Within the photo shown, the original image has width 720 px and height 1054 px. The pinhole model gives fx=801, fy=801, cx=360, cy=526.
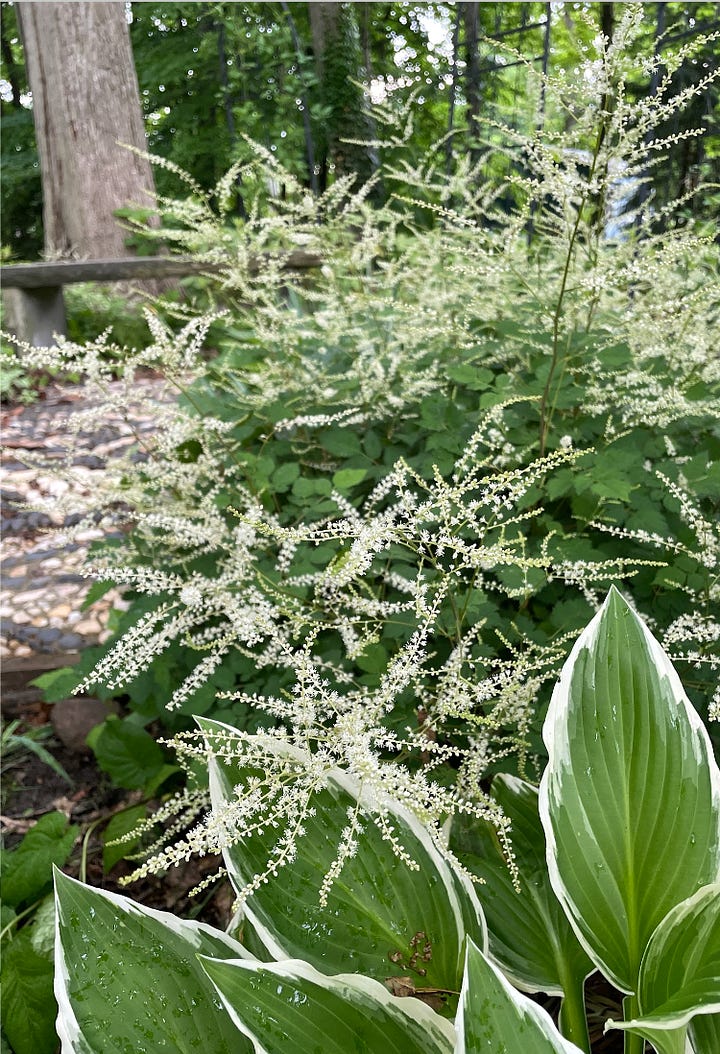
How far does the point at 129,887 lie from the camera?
191 centimetres

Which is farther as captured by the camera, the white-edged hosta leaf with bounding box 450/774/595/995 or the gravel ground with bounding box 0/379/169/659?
the gravel ground with bounding box 0/379/169/659

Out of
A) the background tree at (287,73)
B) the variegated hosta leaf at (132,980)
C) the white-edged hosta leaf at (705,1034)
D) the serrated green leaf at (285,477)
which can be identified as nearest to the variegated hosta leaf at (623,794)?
the white-edged hosta leaf at (705,1034)

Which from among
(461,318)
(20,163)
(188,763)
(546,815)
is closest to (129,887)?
(188,763)

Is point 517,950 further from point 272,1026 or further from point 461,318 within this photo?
point 461,318

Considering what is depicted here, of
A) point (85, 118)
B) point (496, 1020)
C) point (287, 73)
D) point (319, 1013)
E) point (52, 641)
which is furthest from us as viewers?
point (287, 73)

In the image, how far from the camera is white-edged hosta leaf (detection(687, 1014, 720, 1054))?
3.47 feet

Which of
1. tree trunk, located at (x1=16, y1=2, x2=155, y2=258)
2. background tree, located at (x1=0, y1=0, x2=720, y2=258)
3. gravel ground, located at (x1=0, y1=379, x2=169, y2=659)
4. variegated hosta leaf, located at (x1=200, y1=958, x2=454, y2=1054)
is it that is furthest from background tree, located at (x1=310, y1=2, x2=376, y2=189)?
variegated hosta leaf, located at (x1=200, y1=958, x2=454, y2=1054)

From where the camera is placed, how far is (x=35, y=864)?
1640 millimetres

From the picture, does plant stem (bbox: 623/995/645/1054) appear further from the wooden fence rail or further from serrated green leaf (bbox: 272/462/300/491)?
the wooden fence rail

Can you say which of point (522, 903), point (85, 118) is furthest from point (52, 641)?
point (85, 118)

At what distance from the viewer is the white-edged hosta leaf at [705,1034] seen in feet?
3.47

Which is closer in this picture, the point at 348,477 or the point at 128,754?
the point at 348,477

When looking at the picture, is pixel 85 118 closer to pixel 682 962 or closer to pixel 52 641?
pixel 52 641

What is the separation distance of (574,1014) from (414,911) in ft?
0.88
